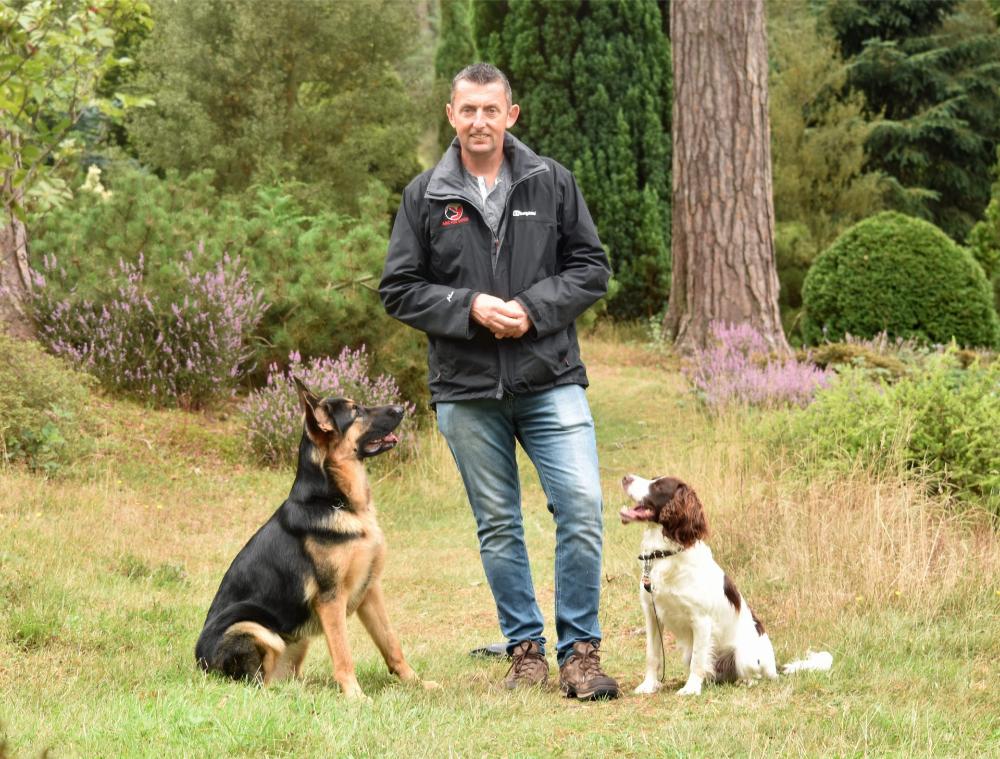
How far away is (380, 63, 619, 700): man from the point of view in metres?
4.88

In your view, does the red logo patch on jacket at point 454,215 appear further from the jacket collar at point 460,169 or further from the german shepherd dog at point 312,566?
the german shepherd dog at point 312,566

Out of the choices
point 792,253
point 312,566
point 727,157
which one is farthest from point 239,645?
point 792,253

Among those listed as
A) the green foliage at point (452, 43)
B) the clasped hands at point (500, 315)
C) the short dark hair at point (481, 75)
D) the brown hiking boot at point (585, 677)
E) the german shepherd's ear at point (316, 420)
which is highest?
the green foliage at point (452, 43)

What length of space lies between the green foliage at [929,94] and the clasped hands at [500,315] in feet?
63.3

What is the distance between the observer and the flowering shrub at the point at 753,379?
10.2 metres

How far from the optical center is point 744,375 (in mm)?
Answer: 10492

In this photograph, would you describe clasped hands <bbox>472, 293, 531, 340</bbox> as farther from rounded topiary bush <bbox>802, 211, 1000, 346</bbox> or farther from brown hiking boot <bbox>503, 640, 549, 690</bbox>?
rounded topiary bush <bbox>802, 211, 1000, 346</bbox>

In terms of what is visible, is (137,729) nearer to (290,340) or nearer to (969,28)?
(290,340)

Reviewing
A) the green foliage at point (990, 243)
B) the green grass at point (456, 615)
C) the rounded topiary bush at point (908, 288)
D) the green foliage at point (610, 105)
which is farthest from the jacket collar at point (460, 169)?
the green foliage at point (990, 243)

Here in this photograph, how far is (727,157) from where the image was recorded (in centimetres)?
1341

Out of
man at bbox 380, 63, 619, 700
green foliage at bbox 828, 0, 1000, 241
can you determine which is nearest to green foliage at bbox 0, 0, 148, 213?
man at bbox 380, 63, 619, 700

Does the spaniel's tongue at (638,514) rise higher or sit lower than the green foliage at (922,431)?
higher

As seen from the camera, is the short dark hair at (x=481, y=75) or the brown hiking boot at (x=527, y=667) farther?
the brown hiking boot at (x=527, y=667)

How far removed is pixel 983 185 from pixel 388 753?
23.2 metres
